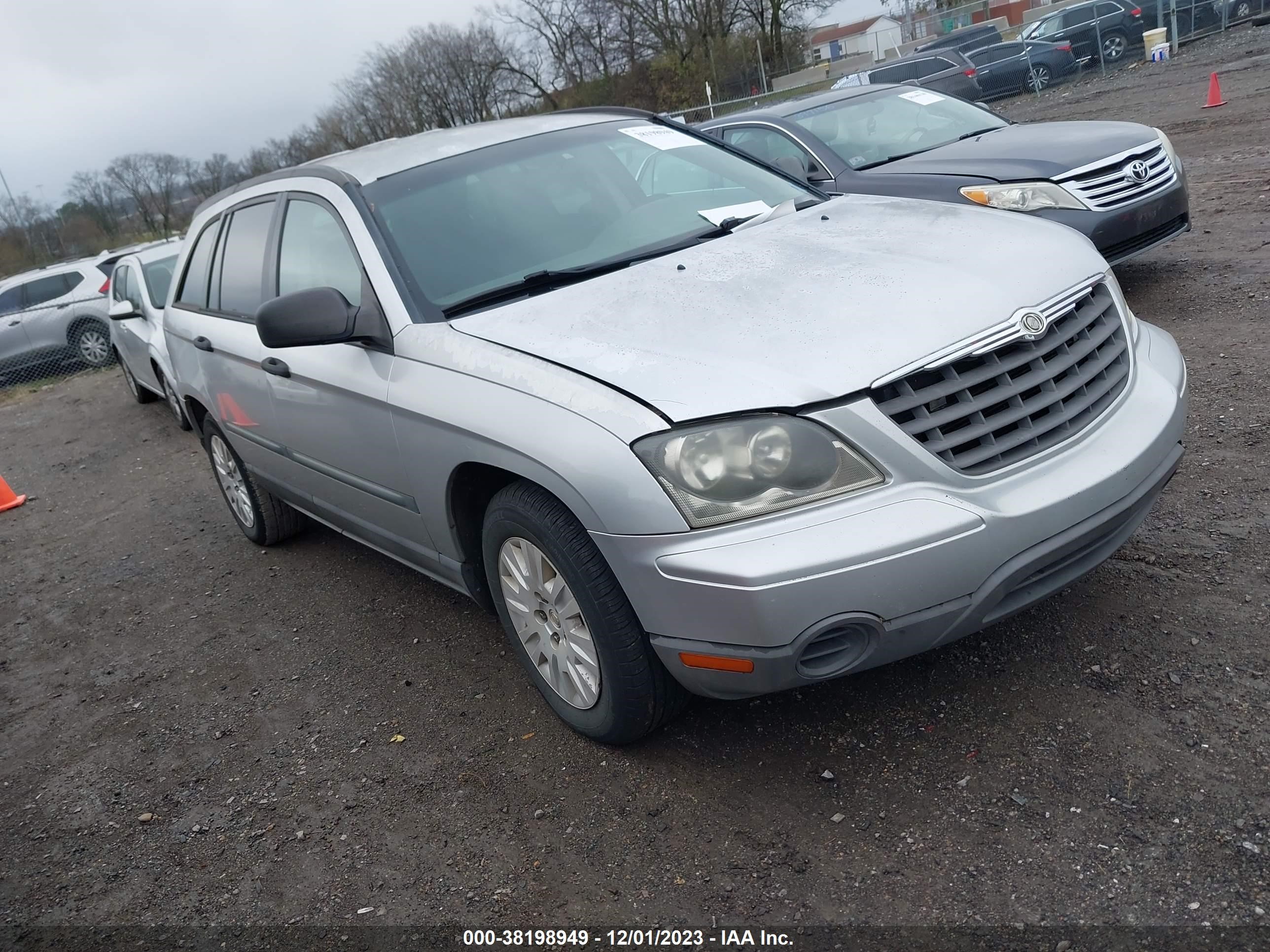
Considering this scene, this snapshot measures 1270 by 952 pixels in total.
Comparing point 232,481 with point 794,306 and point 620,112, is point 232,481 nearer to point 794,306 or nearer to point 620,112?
point 620,112

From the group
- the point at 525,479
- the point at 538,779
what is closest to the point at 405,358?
the point at 525,479

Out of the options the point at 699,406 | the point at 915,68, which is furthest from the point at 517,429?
the point at 915,68

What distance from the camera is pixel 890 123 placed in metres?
7.82

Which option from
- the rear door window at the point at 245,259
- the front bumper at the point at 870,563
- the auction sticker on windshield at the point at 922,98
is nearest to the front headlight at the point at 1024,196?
the auction sticker on windshield at the point at 922,98

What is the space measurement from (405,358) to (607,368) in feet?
2.92

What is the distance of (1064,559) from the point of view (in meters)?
2.69

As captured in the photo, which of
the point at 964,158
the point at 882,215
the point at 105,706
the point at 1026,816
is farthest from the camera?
the point at 964,158

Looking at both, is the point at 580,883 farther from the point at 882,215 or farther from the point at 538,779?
the point at 882,215

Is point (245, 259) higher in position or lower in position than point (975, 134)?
higher

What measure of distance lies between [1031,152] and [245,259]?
4812 mm

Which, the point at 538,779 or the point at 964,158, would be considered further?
the point at 964,158

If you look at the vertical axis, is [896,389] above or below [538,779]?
above

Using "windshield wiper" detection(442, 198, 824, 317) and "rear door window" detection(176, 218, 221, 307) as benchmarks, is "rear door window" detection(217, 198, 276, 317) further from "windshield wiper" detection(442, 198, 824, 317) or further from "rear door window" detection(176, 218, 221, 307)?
"windshield wiper" detection(442, 198, 824, 317)

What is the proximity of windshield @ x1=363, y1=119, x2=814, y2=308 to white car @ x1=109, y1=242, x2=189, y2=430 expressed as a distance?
583cm
